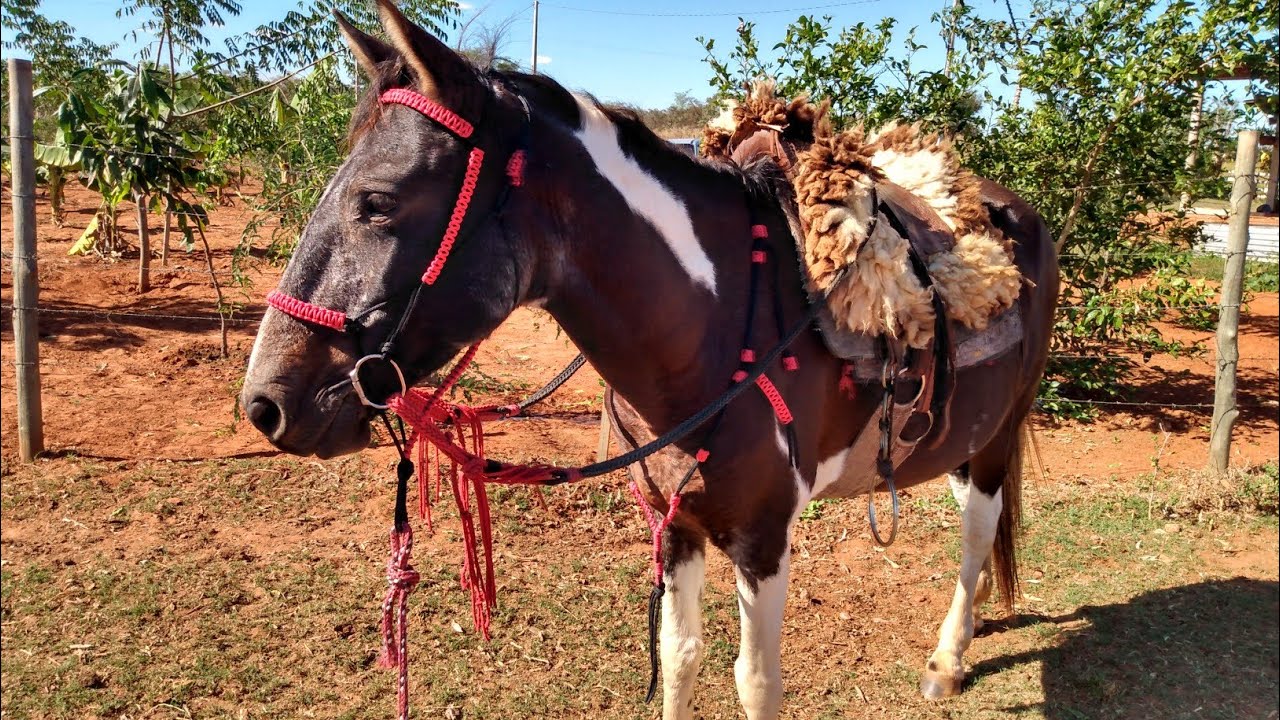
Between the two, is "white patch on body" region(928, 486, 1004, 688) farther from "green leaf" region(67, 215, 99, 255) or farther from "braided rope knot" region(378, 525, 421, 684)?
"green leaf" region(67, 215, 99, 255)

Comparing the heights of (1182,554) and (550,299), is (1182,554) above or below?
below

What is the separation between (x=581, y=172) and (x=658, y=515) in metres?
1.07

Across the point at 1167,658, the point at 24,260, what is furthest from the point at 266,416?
the point at 24,260

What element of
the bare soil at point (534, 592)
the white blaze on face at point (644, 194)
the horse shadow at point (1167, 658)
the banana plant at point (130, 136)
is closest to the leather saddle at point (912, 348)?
the white blaze on face at point (644, 194)

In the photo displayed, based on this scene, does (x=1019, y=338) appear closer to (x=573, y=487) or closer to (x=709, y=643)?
(x=709, y=643)

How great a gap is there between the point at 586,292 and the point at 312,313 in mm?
570

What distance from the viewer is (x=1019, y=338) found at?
2783mm

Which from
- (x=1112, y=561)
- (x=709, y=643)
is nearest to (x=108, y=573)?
(x=709, y=643)

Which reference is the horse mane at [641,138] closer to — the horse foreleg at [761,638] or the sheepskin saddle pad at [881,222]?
the sheepskin saddle pad at [881,222]

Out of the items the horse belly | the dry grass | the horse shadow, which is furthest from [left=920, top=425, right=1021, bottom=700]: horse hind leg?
Result: the horse belly

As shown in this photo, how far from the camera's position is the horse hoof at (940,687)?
3.14 metres

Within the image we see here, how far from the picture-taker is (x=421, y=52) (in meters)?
1.55

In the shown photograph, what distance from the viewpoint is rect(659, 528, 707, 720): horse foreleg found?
7.88ft

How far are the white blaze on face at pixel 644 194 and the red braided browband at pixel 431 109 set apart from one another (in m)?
0.28
